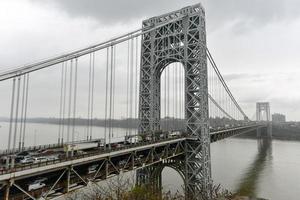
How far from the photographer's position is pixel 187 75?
29625 millimetres

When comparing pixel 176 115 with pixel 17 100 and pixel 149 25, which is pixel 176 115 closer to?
pixel 149 25

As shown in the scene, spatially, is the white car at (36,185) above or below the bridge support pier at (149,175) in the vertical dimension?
above

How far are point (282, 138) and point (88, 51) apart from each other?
132587 millimetres

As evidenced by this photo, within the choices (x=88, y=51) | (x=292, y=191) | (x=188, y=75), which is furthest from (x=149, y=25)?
(x=292, y=191)

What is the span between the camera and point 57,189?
1387 cm

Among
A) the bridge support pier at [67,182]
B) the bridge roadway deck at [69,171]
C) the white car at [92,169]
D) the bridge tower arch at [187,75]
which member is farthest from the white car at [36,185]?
the bridge tower arch at [187,75]

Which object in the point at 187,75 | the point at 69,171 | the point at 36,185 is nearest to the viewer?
the point at 36,185

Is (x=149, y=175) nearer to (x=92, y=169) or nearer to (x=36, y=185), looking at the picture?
(x=92, y=169)

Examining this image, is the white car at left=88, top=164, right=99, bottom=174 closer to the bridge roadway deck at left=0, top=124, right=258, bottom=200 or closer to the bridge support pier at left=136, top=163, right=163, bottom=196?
the bridge roadway deck at left=0, top=124, right=258, bottom=200

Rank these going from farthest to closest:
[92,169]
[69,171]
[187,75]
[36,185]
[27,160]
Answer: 1. [187,75]
2. [92,169]
3. [69,171]
4. [27,160]
5. [36,185]

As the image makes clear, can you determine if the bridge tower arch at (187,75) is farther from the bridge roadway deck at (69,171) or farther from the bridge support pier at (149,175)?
the bridge roadway deck at (69,171)

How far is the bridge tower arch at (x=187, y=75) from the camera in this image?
1110 inches

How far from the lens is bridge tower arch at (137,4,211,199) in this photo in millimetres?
28188

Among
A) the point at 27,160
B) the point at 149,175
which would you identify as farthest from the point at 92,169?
the point at 149,175
